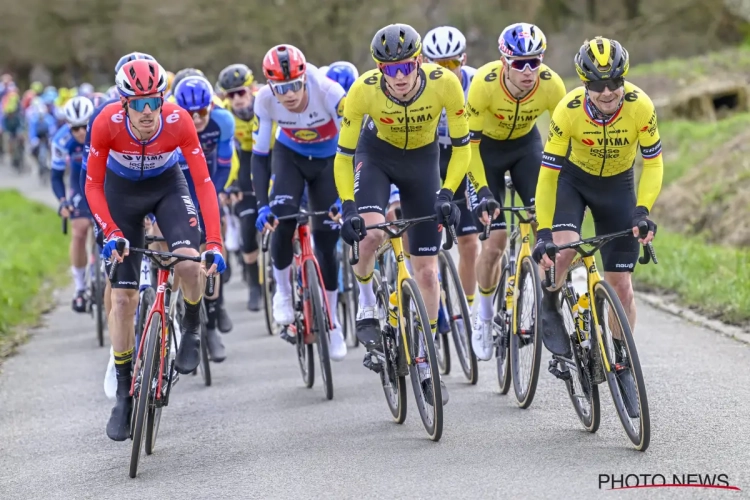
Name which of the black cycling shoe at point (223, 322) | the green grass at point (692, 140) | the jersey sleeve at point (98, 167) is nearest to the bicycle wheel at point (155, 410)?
the jersey sleeve at point (98, 167)

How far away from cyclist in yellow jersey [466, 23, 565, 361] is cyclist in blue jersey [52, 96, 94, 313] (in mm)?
4110

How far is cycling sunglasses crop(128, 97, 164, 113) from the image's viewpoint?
682 centimetres

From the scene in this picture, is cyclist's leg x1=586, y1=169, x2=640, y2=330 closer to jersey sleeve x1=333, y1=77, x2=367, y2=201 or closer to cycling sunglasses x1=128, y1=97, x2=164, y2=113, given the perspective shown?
jersey sleeve x1=333, y1=77, x2=367, y2=201

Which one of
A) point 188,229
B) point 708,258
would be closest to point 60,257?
point 708,258

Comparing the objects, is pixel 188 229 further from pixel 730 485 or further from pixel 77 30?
pixel 77 30

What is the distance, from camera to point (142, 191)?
741cm

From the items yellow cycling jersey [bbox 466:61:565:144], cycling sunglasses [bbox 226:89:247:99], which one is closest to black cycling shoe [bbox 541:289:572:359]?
yellow cycling jersey [bbox 466:61:565:144]

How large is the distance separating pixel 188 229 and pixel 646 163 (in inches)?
110

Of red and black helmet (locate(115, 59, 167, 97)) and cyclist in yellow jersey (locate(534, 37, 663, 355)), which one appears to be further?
red and black helmet (locate(115, 59, 167, 97))

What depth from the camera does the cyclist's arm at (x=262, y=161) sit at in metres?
8.88

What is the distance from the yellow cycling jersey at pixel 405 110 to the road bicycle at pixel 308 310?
1142 millimetres

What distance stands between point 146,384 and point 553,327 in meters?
2.44

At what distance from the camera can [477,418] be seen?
7.37 meters

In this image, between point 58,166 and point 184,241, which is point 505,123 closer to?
point 184,241
